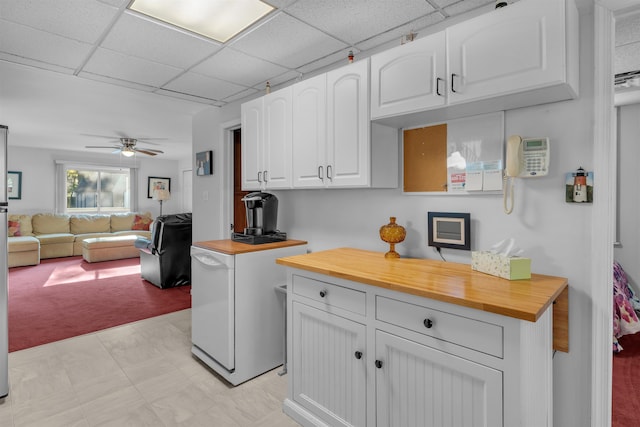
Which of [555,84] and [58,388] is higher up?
[555,84]

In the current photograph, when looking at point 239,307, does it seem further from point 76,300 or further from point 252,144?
point 76,300

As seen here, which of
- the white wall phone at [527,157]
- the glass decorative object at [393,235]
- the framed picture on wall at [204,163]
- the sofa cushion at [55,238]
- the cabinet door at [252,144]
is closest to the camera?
the white wall phone at [527,157]

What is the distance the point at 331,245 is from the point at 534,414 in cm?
166

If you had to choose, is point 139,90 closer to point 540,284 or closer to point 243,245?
point 243,245

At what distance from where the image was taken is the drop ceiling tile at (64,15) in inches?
72.6

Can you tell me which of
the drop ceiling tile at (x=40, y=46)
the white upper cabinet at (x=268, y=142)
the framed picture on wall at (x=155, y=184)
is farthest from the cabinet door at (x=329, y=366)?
the framed picture on wall at (x=155, y=184)

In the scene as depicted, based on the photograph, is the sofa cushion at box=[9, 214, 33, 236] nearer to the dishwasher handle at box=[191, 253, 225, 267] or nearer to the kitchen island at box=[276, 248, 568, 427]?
the dishwasher handle at box=[191, 253, 225, 267]

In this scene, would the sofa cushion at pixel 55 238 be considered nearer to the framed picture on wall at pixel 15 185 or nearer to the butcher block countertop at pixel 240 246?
the framed picture on wall at pixel 15 185

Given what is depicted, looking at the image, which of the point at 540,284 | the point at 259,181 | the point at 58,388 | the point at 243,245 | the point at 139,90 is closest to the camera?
the point at 540,284

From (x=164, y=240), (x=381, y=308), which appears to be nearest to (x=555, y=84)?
(x=381, y=308)

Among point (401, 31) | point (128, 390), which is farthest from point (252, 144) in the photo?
point (128, 390)

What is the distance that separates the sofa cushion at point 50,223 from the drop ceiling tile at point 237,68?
21.1ft

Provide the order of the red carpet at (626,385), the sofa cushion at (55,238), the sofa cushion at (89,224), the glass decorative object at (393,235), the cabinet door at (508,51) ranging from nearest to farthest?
1. the cabinet door at (508,51)
2. the red carpet at (626,385)
3. the glass decorative object at (393,235)
4. the sofa cushion at (55,238)
5. the sofa cushion at (89,224)

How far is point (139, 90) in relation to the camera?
338 centimetres
